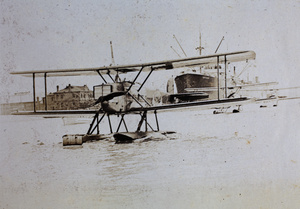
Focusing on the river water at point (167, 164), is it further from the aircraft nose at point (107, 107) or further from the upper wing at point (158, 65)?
the upper wing at point (158, 65)

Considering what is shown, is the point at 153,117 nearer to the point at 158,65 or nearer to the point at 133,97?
the point at 133,97

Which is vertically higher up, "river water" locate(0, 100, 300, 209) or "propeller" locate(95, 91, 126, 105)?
"propeller" locate(95, 91, 126, 105)

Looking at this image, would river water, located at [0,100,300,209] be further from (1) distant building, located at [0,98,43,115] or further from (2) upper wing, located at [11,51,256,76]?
(2) upper wing, located at [11,51,256,76]

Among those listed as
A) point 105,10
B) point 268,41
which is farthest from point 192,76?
point 105,10

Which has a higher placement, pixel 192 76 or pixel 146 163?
pixel 192 76

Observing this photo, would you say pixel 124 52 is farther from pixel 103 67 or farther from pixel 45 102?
pixel 45 102

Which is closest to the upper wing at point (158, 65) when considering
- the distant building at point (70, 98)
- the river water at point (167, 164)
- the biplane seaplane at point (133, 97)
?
the biplane seaplane at point (133, 97)

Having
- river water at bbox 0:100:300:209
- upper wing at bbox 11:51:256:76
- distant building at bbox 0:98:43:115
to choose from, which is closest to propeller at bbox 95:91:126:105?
upper wing at bbox 11:51:256:76

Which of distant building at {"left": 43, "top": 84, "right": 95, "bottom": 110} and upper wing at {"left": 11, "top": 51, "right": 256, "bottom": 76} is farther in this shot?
distant building at {"left": 43, "top": 84, "right": 95, "bottom": 110}
